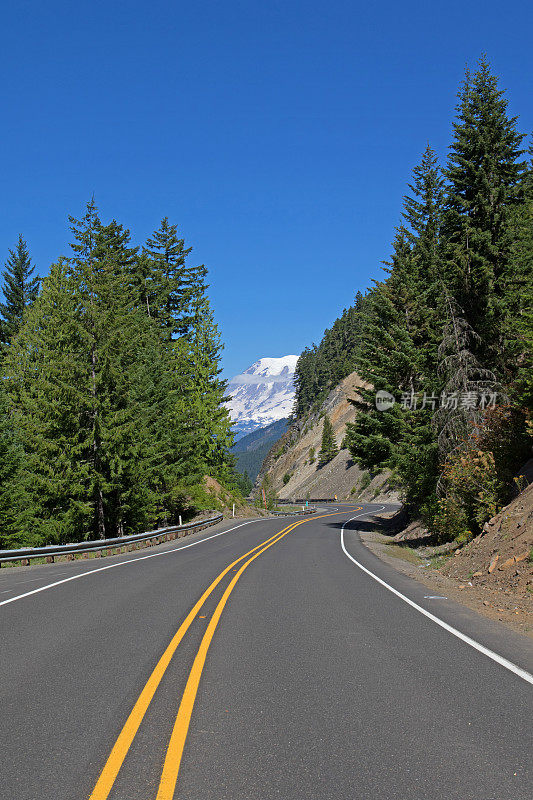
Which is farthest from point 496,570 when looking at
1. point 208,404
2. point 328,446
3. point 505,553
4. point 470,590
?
point 328,446

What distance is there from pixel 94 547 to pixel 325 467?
82.9 meters

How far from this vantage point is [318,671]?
5.54 meters

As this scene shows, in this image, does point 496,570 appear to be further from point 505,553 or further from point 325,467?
point 325,467

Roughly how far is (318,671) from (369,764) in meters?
2.00

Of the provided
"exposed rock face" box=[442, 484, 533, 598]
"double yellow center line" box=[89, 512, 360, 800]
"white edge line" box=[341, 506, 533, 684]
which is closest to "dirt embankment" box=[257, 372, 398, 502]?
"exposed rock face" box=[442, 484, 533, 598]

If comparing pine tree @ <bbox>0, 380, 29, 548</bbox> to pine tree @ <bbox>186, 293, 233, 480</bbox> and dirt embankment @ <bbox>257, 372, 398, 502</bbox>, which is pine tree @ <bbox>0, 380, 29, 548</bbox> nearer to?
pine tree @ <bbox>186, 293, 233, 480</bbox>

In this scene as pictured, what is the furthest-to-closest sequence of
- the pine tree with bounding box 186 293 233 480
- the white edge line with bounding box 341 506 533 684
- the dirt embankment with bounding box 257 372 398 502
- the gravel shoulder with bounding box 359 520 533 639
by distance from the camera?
1. the dirt embankment with bounding box 257 372 398 502
2. the pine tree with bounding box 186 293 233 480
3. the gravel shoulder with bounding box 359 520 533 639
4. the white edge line with bounding box 341 506 533 684

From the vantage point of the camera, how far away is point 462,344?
18266mm

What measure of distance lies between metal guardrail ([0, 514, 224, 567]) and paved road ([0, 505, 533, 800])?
6.63 metres

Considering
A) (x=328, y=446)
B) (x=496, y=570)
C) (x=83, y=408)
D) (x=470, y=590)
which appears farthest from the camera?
(x=328, y=446)

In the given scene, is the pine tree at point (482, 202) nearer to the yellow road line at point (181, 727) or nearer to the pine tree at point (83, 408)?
the pine tree at point (83, 408)

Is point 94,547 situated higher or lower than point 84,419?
lower

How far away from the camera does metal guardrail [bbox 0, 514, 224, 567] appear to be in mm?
15333

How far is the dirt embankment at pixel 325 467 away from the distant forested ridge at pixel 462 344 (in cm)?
4919
